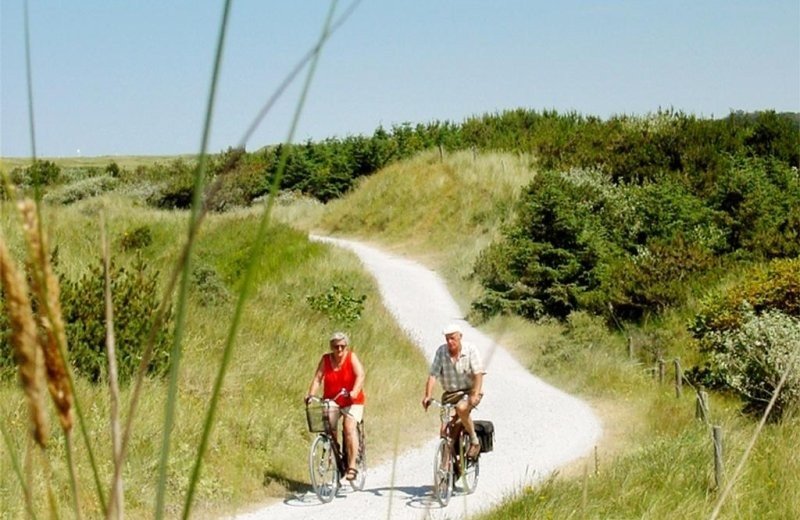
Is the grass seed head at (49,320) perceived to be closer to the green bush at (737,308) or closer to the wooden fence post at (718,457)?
the wooden fence post at (718,457)

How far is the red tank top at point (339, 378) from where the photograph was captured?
11.1 meters

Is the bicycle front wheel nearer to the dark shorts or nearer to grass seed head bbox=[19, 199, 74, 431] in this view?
the dark shorts

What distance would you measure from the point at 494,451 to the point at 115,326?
17.3ft

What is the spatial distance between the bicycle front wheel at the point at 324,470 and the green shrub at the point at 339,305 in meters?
8.18

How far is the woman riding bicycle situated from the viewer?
11.0 metres

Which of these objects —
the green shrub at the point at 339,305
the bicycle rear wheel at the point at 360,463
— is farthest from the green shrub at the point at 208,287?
the bicycle rear wheel at the point at 360,463

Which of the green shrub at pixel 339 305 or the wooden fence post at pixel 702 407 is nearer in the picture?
the wooden fence post at pixel 702 407

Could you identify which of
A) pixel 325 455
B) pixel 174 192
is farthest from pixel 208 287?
pixel 174 192

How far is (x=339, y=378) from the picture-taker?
11.1m

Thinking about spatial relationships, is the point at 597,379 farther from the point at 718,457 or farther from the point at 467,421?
the point at 718,457

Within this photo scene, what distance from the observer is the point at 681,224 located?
84.8 feet

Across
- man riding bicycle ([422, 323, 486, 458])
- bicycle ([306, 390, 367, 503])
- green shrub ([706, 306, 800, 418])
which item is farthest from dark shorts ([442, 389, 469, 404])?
green shrub ([706, 306, 800, 418])

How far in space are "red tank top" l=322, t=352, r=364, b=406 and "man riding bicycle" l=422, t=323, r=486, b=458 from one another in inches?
36.7

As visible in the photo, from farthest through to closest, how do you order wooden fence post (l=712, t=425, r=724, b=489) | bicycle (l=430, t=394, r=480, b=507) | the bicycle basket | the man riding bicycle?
the bicycle basket
bicycle (l=430, t=394, r=480, b=507)
the man riding bicycle
wooden fence post (l=712, t=425, r=724, b=489)
